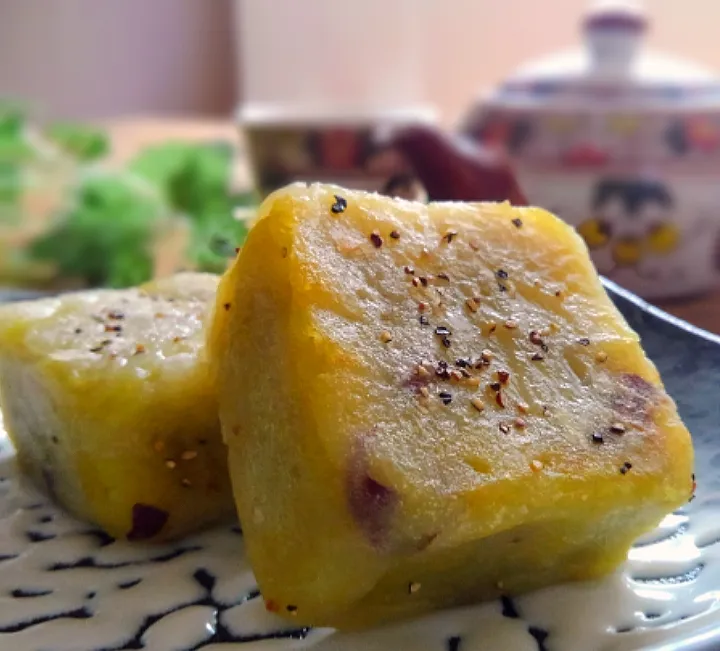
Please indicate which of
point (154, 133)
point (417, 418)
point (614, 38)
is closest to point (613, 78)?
point (614, 38)

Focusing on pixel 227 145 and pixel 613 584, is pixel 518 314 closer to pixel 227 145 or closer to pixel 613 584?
pixel 613 584

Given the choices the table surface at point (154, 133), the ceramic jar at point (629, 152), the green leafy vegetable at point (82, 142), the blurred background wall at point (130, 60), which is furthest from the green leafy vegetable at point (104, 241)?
the blurred background wall at point (130, 60)

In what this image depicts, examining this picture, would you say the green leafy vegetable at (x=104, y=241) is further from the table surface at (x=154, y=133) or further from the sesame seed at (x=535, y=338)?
the sesame seed at (x=535, y=338)

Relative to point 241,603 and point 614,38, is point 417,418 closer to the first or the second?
point 241,603

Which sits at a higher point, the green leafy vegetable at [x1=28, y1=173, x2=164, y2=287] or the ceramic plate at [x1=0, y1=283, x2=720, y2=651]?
the green leafy vegetable at [x1=28, y1=173, x2=164, y2=287]

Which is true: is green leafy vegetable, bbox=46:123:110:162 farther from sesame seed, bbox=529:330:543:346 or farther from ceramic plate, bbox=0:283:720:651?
sesame seed, bbox=529:330:543:346

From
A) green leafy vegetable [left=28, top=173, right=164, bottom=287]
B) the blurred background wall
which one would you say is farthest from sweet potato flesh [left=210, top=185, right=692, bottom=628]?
the blurred background wall

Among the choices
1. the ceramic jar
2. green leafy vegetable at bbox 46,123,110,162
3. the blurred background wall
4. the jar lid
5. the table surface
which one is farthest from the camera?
the blurred background wall
